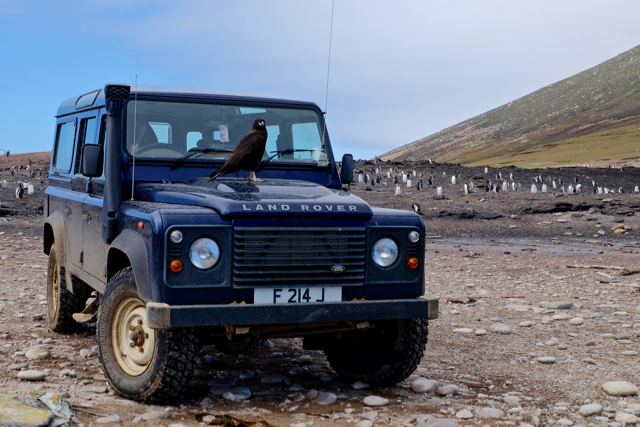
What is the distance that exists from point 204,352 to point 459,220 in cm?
1897

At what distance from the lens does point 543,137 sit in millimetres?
155250

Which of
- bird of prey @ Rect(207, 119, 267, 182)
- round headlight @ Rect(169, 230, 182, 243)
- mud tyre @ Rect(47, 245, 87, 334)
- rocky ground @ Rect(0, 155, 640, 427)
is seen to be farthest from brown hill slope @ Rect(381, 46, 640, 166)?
round headlight @ Rect(169, 230, 182, 243)

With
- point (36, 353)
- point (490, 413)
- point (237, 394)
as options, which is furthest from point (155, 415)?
point (490, 413)

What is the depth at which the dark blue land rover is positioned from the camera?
489cm

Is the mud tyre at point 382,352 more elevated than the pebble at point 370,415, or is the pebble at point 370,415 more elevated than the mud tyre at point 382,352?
the mud tyre at point 382,352

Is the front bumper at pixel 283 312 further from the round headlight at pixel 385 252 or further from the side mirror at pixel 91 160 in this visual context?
the side mirror at pixel 91 160

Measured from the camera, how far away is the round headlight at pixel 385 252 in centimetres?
537

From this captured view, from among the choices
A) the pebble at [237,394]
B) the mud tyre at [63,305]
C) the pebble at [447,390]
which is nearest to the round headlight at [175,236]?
the pebble at [237,394]

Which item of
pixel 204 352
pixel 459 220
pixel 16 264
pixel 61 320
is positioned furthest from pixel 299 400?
pixel 459 220

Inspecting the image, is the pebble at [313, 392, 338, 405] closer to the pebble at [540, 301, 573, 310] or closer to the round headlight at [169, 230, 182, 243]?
the round headlight at [169, 230, 182, 243]

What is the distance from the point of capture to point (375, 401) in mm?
5430

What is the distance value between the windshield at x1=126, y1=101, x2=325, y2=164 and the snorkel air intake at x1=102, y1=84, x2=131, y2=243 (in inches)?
7.2

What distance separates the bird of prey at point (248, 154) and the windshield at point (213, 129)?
0.31m

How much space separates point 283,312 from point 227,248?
1.94ft
